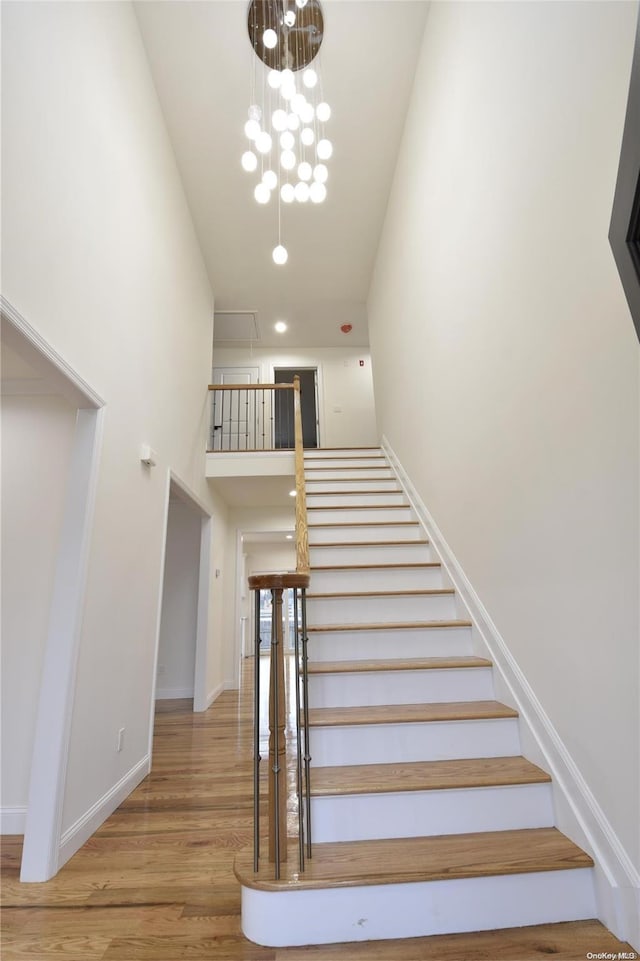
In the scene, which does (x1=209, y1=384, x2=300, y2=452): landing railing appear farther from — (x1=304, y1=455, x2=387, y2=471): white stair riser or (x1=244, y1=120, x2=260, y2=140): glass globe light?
(x1=244, y1=120, x2=260, y2=140): glass globe light

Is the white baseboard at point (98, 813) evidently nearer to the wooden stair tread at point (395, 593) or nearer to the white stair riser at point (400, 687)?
the white stair riser at point (400, 687)

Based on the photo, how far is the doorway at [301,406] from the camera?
815 centimetres

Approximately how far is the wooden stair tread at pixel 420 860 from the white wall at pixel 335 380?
21.8 ft

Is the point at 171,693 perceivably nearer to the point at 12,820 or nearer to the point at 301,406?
the point at 12,820

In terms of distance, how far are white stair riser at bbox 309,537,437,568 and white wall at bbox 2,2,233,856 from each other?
127 centimetres

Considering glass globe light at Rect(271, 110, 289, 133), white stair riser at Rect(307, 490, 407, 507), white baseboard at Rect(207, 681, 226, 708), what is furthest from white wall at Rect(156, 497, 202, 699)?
glass globe light at Rect(271, 110, 289, 133)

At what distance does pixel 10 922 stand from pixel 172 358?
3.66m

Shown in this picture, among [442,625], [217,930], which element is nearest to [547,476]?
[442,625]

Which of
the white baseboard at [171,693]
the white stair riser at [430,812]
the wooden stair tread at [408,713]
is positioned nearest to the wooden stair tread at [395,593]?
the wooden stair tread at [408,713]

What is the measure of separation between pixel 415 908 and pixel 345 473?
3847 millimetres

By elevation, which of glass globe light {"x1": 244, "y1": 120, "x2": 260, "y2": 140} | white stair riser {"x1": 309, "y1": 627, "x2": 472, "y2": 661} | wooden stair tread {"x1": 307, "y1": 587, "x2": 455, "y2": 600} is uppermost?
glass globe light {"x1": 244, "y1": 120, "x2": 260, "y2": 140}

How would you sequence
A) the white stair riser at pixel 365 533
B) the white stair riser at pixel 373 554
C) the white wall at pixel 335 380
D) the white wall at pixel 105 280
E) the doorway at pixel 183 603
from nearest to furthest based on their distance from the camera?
the white wall at pixel 105 280 < the white stair riser at pixel 373 554 < the white stair riser at pixel 365 533 < the doorway at pixel 183 603 < the white wall at pixel 335 380

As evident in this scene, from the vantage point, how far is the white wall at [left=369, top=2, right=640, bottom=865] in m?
1.45

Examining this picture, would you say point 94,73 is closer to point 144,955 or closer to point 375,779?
point 375,779
